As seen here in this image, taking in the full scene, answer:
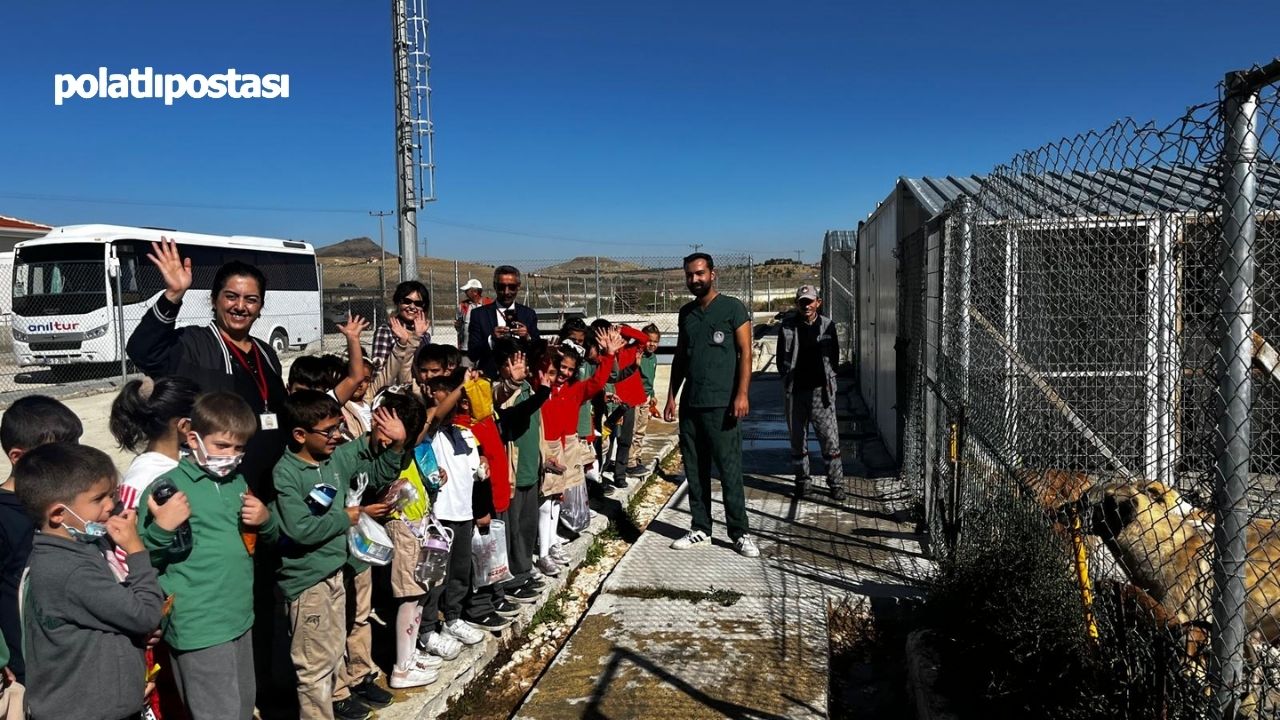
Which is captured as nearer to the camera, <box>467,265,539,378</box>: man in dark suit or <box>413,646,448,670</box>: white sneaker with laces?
<box>413,646,448,670</box>: white sneaker with laces

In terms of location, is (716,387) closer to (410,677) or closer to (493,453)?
(493,453)

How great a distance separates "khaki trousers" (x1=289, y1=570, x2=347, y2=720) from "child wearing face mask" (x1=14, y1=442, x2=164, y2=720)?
30.4 inches

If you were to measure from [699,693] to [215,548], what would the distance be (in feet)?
6.63

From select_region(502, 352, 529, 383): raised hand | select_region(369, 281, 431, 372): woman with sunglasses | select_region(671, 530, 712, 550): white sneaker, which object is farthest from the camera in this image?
select_region(671, 530, 712, 550): white sneaker

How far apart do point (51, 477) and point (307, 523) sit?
2.97 ft

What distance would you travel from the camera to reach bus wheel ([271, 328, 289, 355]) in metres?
21.3

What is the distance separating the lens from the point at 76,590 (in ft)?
7.74

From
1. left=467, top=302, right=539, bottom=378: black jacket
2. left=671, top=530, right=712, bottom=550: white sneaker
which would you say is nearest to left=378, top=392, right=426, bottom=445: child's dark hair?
left=671, top=530, right=712, bottom=550: white sneaker

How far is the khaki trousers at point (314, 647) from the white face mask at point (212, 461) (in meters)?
0.65

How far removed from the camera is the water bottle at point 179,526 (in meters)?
2.62

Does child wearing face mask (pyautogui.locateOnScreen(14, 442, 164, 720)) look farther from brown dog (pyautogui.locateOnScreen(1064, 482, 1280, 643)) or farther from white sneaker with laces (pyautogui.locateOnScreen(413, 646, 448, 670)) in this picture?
brown dog (pyautogui.locateOnScreen(1064, 482, 1280, 643))

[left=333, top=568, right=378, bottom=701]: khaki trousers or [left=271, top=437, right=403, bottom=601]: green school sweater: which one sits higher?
[left=271, top=437, right=403, bottom=601]: green school sweater

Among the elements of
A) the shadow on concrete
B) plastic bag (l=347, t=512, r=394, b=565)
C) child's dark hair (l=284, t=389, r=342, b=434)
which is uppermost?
child's dark hair (l=284, t=389, r=342, b=434)

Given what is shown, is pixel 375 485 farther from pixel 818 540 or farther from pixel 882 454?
pixel 882 454
